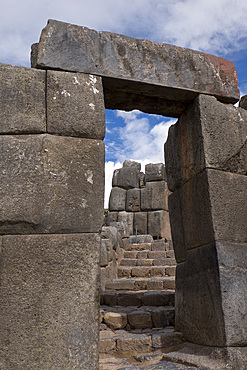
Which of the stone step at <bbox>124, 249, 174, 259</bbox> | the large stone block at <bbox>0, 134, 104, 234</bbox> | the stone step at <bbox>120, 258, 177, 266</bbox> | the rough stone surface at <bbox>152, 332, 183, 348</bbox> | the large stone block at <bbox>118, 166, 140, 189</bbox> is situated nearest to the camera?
the large stone block at <bbox>0, 134, 104, 234</bbox>

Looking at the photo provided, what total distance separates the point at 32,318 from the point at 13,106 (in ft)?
5.62

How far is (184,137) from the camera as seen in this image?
3771 millimetres

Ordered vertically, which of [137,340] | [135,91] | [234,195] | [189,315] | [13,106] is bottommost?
[137,340]

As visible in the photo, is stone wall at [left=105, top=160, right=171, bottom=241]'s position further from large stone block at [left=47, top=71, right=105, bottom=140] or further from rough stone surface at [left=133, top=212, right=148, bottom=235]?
large stone block at [left=47, top=71, right=105, bottom=140]

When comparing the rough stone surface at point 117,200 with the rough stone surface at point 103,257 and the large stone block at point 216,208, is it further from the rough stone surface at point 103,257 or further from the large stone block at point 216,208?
the large stone block at point 216,208

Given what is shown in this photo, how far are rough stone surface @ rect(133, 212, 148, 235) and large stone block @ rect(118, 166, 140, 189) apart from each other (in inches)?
48.3

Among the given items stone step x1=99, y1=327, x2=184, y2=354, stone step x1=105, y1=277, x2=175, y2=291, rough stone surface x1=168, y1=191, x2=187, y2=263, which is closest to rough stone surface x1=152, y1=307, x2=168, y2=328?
stone step x1=99, y1=327, x2=184, y2=354

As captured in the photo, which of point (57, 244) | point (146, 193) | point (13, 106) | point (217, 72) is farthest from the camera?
point (146, 193)

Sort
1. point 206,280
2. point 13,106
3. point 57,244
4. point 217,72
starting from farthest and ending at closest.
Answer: point 217,72 → point 206,280 → point 13,106 → point 57,244

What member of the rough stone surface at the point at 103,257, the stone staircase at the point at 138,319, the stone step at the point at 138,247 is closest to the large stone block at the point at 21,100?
the stone staircase at the point at 138,319

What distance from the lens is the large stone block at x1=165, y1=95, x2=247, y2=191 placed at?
10.9ft

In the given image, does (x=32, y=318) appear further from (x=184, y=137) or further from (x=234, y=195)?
(x=184, y=137)

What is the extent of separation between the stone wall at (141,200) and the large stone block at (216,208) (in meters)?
8.36

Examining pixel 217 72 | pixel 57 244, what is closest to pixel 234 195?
pixel 217 72
